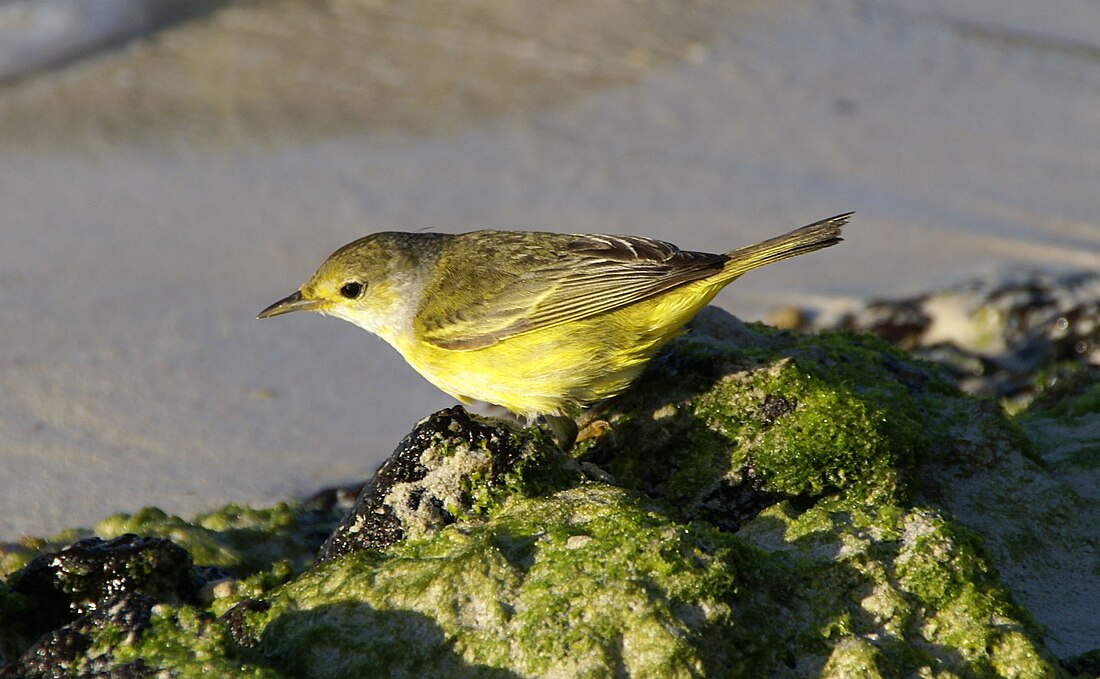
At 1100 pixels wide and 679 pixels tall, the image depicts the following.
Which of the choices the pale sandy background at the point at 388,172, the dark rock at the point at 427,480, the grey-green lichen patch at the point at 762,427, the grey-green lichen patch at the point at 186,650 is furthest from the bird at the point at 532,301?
the grey-green lichen patch at the point at 186,650

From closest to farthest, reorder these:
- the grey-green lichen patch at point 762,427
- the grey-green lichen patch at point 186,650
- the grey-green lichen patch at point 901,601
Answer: the grey-green lichen patch at point 186,650
the grey-green lichen patch at point 901,601
the grey-green lichen patch at point 762,427

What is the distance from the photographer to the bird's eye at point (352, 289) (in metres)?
5.69

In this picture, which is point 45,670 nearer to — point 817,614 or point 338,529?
point 338,529

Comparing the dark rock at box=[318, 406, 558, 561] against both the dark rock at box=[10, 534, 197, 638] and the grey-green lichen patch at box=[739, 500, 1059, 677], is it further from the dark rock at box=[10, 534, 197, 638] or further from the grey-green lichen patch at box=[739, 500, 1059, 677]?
the grey-green lichen patch at box=[739, 500, 1059, 677]

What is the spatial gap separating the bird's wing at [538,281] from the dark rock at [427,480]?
3.10 feet

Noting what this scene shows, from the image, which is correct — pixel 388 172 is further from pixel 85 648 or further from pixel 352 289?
pixel 85 648

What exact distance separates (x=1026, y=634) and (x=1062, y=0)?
34.1 feet

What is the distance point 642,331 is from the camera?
A: 508 cm

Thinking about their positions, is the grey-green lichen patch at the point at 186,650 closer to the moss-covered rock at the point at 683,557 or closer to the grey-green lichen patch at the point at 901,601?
the moss-covered rock at the point at 683,557

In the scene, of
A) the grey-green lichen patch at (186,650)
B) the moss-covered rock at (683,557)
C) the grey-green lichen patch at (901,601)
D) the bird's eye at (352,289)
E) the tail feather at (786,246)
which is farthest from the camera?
the bird's eye at (352,289)

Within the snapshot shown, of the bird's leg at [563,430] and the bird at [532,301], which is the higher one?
the bird at [532,301]

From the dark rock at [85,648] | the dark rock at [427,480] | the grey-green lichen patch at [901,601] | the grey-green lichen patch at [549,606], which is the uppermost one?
the dark rock at [427,480]

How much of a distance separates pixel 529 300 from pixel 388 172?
15.2 feet

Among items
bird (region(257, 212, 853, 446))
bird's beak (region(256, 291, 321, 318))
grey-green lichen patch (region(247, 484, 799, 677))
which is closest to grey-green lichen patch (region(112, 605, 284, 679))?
grey-green lichen patch (region(247, 484, 799, 677))
